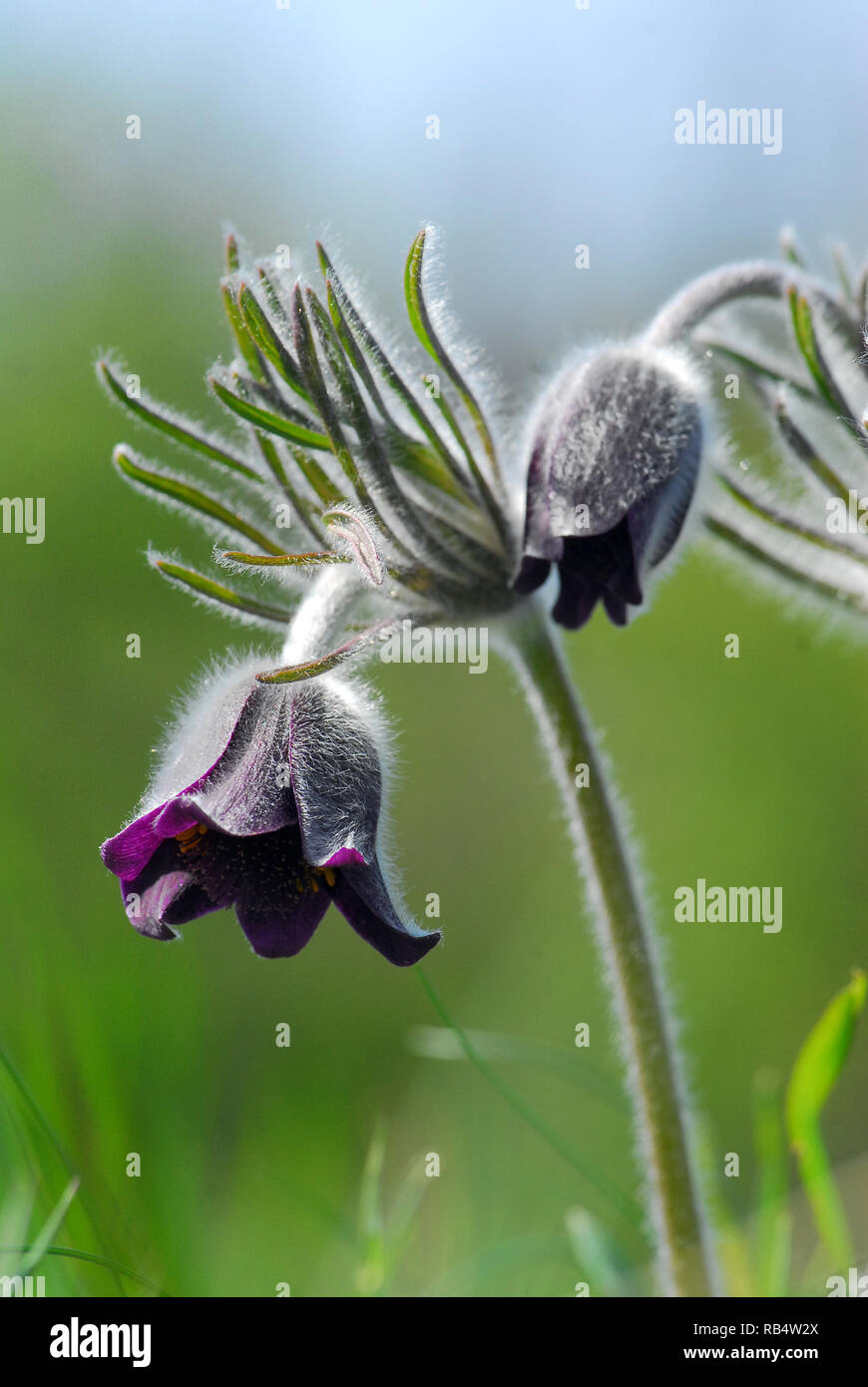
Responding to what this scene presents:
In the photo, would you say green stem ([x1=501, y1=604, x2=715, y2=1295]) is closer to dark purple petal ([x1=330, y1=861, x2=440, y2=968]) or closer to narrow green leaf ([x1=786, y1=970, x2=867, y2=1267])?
narrow green leaf ([x1=786, y1=970, x2=867, y2=1267])

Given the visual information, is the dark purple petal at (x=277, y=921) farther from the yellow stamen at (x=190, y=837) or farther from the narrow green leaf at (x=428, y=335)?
the narrow green leaf at (x=428, y=335)

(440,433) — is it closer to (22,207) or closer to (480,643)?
(480,643)

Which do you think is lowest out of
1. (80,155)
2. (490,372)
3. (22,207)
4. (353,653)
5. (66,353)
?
(353,653)

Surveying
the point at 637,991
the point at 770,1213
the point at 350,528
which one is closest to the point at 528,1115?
the point at 637,991

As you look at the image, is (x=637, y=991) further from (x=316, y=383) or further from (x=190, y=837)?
(x=316, y=383)

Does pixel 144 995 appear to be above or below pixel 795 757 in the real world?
below
